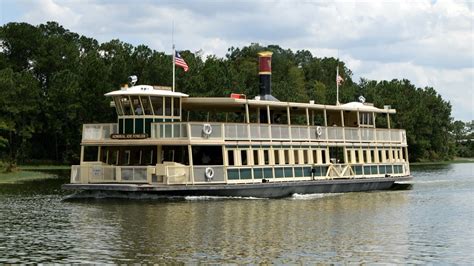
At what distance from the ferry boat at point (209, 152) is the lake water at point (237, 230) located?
3.50 ft

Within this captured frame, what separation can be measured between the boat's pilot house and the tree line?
38.1 meters

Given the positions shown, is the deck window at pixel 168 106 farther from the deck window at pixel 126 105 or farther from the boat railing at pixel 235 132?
the deck window at pixel 126 105

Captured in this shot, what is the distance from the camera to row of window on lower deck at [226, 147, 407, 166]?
44.2 metres

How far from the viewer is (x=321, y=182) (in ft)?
157

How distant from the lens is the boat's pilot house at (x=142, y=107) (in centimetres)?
4294

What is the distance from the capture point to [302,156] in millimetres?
47906

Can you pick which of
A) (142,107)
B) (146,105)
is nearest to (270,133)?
(146,105)

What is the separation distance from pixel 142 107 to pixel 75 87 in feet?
165

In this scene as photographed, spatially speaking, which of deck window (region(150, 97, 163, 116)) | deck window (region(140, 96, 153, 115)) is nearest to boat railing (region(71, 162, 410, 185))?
deck window (region(140, 96, 153, 115))

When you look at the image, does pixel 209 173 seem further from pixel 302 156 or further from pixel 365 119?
pixel 365 119

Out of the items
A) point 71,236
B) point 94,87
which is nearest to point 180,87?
point 94,87

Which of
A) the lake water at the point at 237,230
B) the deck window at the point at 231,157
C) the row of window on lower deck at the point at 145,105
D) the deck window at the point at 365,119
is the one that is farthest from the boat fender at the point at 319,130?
the row of window on lower deck at the point at 145,105

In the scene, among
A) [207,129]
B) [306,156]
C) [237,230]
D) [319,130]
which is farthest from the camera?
[319,130]

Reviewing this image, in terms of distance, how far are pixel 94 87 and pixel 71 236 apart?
63552 mm
